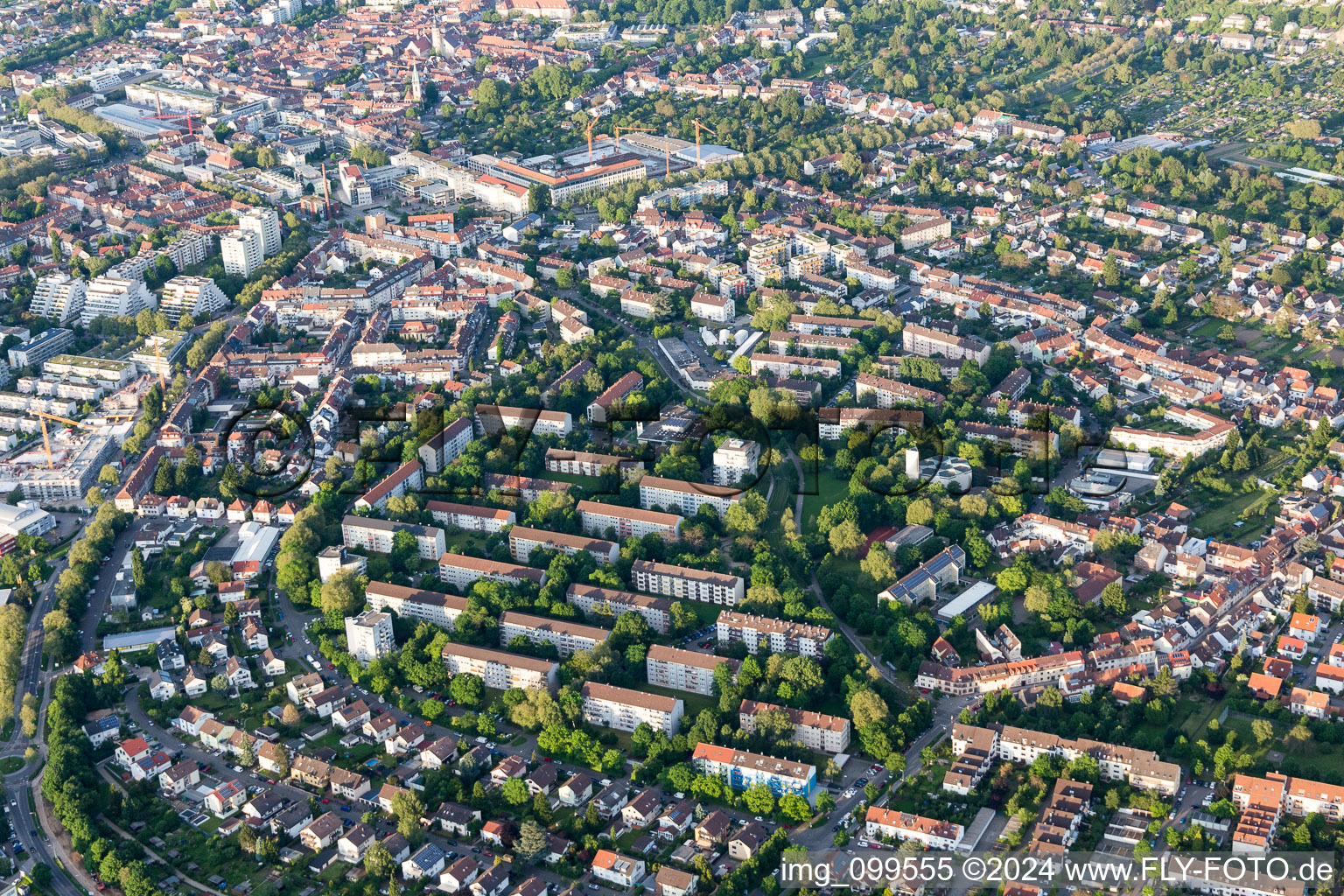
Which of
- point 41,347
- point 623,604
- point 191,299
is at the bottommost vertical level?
point 41,347

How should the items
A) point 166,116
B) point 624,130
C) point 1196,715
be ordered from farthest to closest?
point 166,116 < point 624,130 < point 1196,715

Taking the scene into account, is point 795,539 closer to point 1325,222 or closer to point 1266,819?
point 1266,819

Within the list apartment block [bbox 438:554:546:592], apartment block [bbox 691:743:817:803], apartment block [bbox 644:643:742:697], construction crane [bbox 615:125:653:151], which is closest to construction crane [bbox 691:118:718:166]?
construction crane [bbox 615:125:653:151]

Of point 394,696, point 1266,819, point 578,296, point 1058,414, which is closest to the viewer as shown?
point 1266,819

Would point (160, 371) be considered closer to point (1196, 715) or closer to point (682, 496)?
point (682, 496)

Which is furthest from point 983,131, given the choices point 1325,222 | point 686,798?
point 686,798

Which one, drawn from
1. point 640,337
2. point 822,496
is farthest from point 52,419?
point 822,496

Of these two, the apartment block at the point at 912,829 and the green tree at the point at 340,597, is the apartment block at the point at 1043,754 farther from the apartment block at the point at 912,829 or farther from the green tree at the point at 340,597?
the green tree at the point at 340,597

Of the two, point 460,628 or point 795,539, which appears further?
point 795,539
